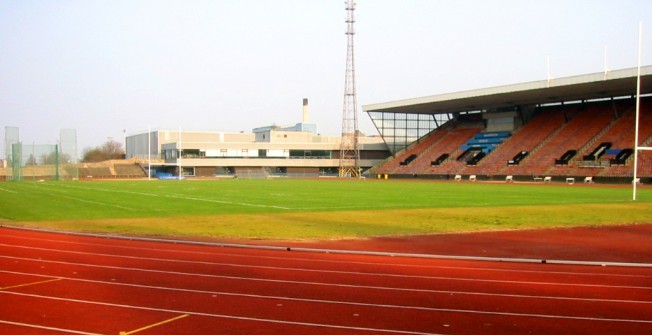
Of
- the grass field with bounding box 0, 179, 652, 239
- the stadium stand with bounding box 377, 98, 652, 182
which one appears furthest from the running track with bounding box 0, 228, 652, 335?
the stadium stand with bounding box 377, 98, 652, 182

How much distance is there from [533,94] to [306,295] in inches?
2292

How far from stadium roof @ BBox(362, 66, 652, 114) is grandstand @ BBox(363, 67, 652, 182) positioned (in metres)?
0.08

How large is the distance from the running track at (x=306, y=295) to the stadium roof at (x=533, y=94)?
1653 inches

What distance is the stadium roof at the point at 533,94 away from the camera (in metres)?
51.1

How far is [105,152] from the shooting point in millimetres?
134875

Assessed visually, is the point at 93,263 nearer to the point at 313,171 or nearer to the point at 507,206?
the point at 507,206

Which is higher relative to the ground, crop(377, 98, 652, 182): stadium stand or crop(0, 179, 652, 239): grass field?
crop(377, 98, 652, 182): stadium stand

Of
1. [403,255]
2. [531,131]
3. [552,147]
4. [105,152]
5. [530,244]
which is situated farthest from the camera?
[105,152]

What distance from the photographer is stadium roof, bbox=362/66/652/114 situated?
168 feet

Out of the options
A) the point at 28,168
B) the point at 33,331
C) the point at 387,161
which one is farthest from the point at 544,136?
the point at 33,331

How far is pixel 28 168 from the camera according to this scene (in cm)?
7025

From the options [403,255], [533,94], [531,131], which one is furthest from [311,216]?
[531,131]

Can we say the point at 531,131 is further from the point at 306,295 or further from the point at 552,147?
the point at 306,295

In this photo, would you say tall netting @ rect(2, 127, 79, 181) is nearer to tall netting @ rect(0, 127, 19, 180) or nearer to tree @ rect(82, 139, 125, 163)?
tall netting @ rect(0, 127, 19, 180)
